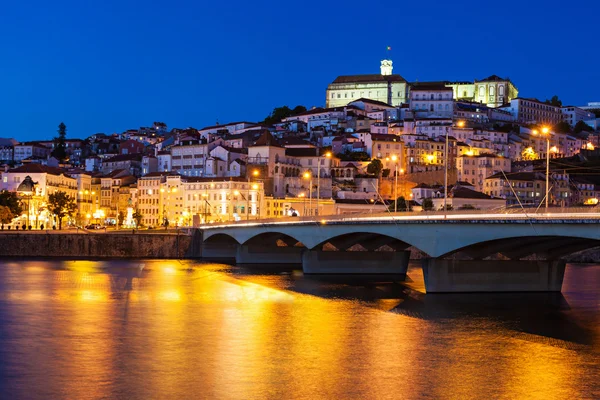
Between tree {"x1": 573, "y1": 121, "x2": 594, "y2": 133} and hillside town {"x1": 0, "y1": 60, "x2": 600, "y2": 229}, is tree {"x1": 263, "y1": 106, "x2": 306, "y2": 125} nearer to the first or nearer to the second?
hillside town {"x1": 0, "y1": 60, "x2": 600, "y2": 229}

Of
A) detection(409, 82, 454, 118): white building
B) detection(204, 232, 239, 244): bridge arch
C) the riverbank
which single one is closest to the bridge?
detection(204, 232, 239, 244): bridge arch

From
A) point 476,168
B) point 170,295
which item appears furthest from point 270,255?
point 476,168

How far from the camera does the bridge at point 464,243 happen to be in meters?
32.2

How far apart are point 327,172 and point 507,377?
9783 cm

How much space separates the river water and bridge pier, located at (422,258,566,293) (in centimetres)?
55

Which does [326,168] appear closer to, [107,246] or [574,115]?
[107,246]

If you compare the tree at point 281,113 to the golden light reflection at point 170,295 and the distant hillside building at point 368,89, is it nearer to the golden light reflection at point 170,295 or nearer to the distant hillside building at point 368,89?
the distant hillside building at point 368,89

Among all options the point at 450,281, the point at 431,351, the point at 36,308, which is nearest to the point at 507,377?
the point at 431,351

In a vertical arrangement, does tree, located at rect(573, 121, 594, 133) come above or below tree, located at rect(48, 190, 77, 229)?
above

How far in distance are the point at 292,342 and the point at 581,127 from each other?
151 m

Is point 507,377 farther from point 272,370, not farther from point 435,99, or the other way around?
point 435,99

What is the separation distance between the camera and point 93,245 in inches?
2953

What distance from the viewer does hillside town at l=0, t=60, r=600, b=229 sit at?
353 ft

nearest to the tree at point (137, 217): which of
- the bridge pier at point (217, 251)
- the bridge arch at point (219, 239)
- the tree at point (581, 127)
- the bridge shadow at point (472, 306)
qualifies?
the bridge pier at point (217, 251)
